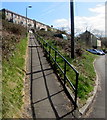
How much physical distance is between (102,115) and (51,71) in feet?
11.3

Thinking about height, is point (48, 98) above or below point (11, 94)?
below

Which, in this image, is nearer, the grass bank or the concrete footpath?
the grass bank

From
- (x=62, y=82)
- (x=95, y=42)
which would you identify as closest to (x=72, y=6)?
(x=62, y=82)

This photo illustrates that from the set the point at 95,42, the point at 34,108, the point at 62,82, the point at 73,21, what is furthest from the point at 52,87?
the point at 95,42

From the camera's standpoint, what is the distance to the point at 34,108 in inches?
173

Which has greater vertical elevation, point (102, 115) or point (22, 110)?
point (22, 110)

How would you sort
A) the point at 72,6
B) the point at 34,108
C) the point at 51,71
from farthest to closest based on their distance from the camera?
the point at 72,6 → the point at 51,71 → the point at 34,108

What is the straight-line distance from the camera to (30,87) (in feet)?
18.7

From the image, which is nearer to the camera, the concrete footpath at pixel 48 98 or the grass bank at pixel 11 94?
the grass bank at pixel 11 94

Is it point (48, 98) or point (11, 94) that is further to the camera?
point (48, 98)

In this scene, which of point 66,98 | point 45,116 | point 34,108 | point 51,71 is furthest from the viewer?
point 51,71

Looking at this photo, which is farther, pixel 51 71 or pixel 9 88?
pixel 51 71

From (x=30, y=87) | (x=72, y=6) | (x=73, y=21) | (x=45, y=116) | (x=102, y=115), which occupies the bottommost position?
(x=102, y=115)

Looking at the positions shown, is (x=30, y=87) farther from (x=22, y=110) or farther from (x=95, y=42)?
(x=95, y=42)
